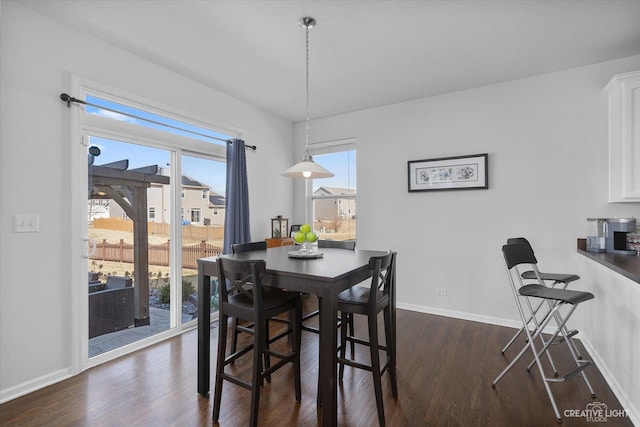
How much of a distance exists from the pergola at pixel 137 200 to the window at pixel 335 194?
88.1 inches

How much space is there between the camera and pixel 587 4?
2.18 metres

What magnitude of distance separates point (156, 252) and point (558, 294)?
339 cm

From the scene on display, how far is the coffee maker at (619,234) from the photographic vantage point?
264cm

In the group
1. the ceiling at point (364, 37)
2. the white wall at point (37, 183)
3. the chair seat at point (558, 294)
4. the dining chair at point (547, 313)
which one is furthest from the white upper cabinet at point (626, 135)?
the white wall at point (37, 183)

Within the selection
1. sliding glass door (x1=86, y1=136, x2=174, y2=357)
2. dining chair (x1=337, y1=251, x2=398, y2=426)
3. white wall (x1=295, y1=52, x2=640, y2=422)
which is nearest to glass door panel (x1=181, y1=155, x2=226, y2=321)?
sliding glass door (x1=86, y1=136, x2=174, y2=357)

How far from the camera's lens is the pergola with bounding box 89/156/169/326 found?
283 cm

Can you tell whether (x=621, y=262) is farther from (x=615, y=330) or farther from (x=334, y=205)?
(x=334, y=205)

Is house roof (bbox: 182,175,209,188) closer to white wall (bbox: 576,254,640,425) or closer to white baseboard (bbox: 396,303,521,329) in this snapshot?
white baseboard (bbox: 396,303,521,329)

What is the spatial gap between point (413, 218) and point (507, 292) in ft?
4.21

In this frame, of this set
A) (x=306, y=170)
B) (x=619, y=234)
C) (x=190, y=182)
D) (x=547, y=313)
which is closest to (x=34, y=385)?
(x=190, y=182)

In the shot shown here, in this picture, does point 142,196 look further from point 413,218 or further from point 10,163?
point 413,218

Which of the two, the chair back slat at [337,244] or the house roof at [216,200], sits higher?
the house roof at [216,200]

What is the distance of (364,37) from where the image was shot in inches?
102

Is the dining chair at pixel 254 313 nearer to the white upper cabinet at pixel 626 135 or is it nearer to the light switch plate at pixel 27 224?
the light switch plate at pixel 27 224
